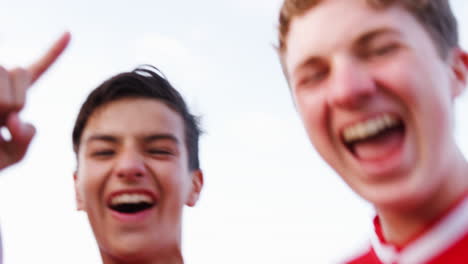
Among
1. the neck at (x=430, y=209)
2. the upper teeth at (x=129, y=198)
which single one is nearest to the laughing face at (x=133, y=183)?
the upper teeth at (x=129, y=198)

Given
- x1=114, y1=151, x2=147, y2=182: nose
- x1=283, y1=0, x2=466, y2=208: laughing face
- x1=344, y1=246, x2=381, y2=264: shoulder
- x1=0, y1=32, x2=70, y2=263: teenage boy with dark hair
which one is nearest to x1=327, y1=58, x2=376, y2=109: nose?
x1=283, y1=0, x2=466, y2=208: laughing face

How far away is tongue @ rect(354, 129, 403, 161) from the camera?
195 cm

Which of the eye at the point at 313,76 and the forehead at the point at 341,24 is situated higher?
the forehead at the point at 341,24

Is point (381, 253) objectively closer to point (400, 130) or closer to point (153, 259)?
point (400, 130)

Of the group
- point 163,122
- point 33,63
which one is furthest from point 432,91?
point 163,122

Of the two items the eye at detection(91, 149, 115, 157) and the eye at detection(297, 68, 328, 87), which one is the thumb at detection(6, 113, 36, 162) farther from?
the eye at detection(297, 68, 328, 87)

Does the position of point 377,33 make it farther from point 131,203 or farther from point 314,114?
point 131,203

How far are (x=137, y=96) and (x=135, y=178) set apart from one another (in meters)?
0.61

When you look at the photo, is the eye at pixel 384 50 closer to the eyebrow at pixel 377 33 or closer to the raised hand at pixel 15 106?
the eyebrow at pixel 377 33

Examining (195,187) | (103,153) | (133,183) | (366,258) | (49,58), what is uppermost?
(49,58)

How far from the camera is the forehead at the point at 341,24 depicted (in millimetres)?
1941

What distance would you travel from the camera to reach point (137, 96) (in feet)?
12.0

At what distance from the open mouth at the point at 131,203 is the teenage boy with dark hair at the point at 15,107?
100 centimetres

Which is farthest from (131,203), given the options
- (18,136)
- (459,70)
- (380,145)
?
(459,70)
